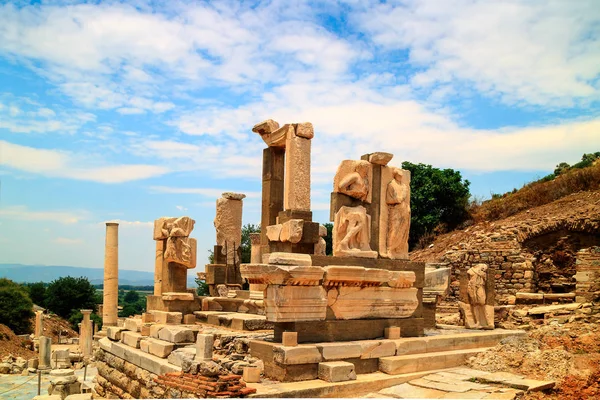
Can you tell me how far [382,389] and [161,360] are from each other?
11.8 feet

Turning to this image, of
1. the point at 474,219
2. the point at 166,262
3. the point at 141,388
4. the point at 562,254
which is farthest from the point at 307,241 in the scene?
the point at 474,219

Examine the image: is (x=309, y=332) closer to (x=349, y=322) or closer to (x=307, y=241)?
(x=349, y=322)

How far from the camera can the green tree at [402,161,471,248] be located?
91.8ft

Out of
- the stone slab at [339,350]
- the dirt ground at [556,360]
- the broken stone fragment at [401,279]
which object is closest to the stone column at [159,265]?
the broken stone fragment at [401,279]

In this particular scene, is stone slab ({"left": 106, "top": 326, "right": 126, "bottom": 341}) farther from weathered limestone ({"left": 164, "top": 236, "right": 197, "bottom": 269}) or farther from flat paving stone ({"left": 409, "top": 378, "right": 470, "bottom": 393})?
flat paving stone ({"left": 409, "top": 378, "right": 470, "bottom": 393})

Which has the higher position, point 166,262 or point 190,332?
point 166,262

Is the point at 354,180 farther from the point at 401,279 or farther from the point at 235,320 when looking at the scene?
the point at 235,320

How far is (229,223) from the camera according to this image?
1556 cm

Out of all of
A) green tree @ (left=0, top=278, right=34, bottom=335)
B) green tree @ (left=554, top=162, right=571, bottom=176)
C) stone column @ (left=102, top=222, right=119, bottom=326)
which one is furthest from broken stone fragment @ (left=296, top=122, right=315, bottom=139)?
green tree @ (left=0, top=278, right=34, bottom=335)

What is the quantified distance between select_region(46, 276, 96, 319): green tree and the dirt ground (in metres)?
43.3

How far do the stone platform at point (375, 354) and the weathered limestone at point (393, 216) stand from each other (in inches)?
63.5

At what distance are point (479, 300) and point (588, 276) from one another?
6.09 meters

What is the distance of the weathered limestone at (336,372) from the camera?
773 cm

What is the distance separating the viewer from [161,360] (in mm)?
9078
